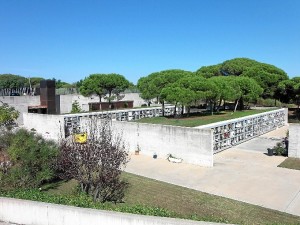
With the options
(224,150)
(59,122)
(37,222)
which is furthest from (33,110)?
(37,222)

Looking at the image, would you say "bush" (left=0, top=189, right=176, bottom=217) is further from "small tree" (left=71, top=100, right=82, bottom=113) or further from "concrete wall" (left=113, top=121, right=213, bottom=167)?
"small tree" (left=71, top=100, right=82, bottom=113)

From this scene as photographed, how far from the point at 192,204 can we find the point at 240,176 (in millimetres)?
4296

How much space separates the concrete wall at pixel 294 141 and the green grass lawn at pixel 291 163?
1.85ft

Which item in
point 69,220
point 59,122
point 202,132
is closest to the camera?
point 69,220

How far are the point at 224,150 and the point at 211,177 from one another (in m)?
5.35

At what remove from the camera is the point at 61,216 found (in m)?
6.99

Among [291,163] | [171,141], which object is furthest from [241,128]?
[171,141]

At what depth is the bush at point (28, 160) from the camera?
1029cm

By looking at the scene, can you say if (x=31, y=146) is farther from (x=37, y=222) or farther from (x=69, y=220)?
(x=69, y=220)

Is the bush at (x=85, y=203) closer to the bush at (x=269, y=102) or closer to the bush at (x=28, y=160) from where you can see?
the bush at (x=28, y=160)

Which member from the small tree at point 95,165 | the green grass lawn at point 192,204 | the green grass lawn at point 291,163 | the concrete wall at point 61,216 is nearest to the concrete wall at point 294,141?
the green grass lawn at point 291,163

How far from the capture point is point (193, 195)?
38.2 feet

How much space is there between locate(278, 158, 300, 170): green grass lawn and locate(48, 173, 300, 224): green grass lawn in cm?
602

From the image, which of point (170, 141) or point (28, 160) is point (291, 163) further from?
point (28, 160)
